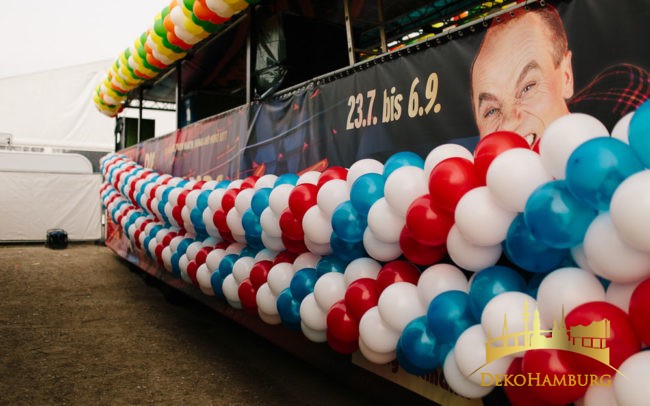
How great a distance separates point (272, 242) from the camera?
3055 millimetres

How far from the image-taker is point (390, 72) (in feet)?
10.2

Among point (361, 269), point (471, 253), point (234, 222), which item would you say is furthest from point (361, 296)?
point (234, 222)

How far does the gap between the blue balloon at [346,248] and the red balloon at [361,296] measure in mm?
187

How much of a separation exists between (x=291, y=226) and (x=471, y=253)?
121 cm

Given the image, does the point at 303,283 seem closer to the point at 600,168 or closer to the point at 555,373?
the point at 555,373

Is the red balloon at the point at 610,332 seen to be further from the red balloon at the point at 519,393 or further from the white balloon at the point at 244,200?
the white balloon at the point at 244,200

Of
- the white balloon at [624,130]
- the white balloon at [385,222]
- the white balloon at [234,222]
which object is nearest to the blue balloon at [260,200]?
the white balloon at [234,222]

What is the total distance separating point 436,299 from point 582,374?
607 millimetres

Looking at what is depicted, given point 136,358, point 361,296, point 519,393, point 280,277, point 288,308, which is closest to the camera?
point 519,393

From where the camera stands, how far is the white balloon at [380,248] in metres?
2.23

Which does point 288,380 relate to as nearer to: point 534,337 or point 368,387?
point 368,387

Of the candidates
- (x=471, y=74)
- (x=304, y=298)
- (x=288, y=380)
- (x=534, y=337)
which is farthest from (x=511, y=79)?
(x=288, y=380)

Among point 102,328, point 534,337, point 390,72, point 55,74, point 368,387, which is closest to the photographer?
point 534,337

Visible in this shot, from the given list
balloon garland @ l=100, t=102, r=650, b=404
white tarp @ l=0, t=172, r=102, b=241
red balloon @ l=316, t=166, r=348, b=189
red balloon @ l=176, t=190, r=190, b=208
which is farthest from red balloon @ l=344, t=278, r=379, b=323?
white tarp @ l=0, t=172, r=102, b=241
